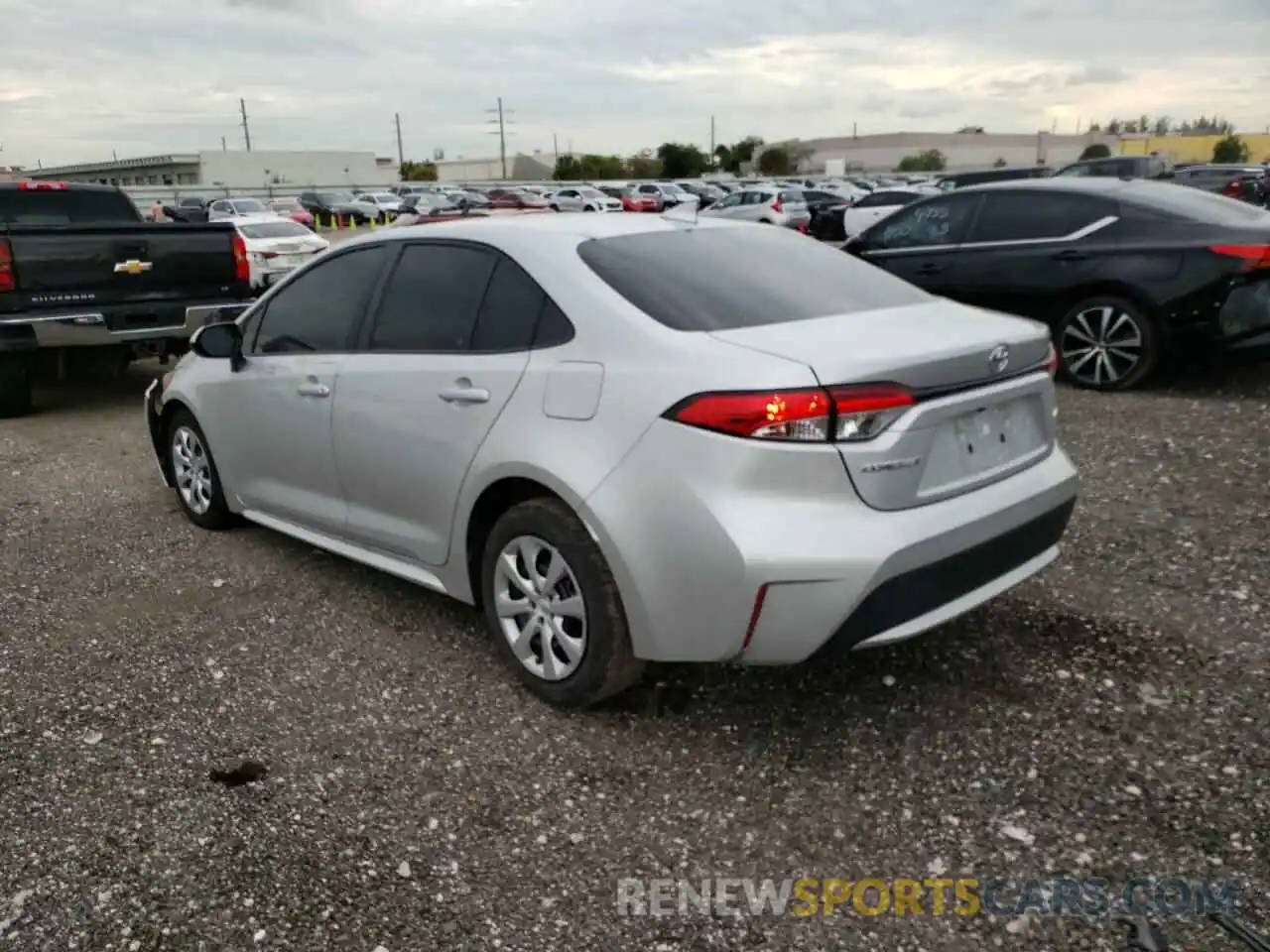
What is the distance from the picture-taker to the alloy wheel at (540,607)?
3.35 metres

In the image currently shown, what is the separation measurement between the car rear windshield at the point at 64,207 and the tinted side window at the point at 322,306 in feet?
17.3

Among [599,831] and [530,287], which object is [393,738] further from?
[530,287]

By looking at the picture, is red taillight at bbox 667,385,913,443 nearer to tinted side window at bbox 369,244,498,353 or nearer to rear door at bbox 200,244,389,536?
tinted side window at bbox 369,244,498,353

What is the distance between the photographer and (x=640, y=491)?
9.90ft

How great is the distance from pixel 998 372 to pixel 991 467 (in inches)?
11.2

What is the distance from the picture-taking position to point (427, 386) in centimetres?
375

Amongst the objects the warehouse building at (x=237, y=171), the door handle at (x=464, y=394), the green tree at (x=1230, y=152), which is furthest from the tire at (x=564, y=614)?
the warehouse building at (x=237, y=171)

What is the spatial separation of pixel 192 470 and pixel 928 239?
605cm

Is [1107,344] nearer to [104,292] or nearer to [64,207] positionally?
[104,292]

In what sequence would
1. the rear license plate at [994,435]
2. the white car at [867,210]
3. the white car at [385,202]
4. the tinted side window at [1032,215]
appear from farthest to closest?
1. the white car at [385,202]
2. the white car at [867,210]
3. the tinted side window at [1032,215]
4. the rear license plate at [994,435]

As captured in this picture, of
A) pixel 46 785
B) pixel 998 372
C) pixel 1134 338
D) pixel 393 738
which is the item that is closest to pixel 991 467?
pixel 998 372

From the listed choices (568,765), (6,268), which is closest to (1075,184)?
(568,765)

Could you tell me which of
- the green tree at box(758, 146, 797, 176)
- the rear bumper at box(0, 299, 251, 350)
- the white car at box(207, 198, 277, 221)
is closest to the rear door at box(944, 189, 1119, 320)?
the rear bumper at box(0, 299, 251, 350)

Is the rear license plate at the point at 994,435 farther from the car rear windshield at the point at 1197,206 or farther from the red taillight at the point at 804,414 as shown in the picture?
the car rear windshield at the point at 1197,206
